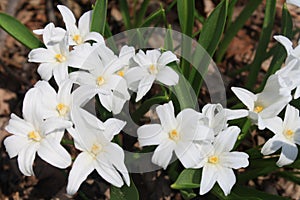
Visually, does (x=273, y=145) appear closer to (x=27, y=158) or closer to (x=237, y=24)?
(x=27, y=158)

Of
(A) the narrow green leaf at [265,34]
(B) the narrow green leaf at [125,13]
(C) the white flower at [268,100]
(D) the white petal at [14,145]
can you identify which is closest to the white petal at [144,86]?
(C) the white flower at [268,100]

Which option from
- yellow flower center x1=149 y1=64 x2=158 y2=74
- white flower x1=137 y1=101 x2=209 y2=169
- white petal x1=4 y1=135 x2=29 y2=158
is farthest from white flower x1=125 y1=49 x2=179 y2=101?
white petal x1=4 y1=135 x2=29 y2=158

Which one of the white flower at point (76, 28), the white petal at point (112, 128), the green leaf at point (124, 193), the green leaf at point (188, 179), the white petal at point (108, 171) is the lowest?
the green leaf at point (124, 193)

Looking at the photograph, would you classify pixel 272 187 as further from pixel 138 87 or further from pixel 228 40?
pixel 138 87

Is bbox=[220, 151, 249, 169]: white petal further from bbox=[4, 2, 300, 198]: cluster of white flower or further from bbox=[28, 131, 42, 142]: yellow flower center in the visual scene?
bbox=[28, 131, 42, 142]: yellow flower center

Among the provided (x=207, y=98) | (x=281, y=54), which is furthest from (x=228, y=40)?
(x=281, y=54)

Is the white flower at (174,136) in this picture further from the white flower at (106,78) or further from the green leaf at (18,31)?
the green leaf at (18,31)
